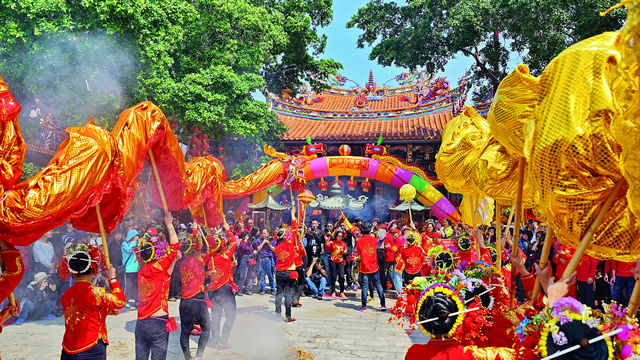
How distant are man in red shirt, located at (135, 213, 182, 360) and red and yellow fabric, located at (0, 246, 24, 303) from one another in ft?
4.77

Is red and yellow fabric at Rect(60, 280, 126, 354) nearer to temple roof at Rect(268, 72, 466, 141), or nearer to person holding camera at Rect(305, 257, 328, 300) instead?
person holding camera at Rect(305, 257, 328, 300)

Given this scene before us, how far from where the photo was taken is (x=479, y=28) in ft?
40.7

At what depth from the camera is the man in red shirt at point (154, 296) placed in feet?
13.1

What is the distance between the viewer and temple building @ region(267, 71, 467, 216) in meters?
16.0

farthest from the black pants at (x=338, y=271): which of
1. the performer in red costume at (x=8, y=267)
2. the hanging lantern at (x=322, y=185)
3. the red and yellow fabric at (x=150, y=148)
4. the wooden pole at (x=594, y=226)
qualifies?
the wooden pole at (x=594, y=226)

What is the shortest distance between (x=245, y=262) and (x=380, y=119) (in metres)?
10.7

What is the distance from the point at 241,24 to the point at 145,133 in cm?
695

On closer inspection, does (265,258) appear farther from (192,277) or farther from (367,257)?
(192,277)

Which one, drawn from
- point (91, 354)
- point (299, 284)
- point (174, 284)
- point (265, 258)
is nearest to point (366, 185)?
point (265, 258)

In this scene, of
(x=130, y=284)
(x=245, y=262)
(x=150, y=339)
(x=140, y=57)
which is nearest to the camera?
(x=150, y=339)

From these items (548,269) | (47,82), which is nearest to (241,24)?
(47,82)

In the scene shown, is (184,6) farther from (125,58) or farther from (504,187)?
(504,187)

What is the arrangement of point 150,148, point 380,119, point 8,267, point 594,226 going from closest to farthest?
point 594,226
point 8,267
point 150,148
point 380,119

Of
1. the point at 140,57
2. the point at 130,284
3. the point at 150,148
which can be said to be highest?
the point at 140,57
